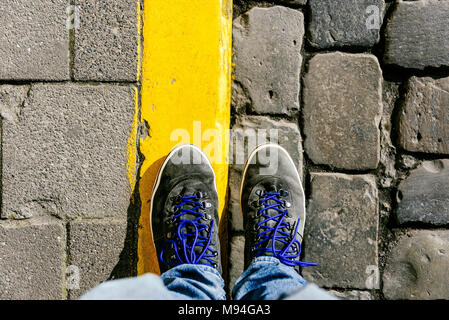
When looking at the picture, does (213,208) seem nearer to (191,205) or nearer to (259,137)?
(191,205)

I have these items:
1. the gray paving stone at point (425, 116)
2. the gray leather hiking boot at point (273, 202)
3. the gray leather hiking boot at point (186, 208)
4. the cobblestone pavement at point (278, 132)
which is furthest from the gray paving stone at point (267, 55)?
the gray paving stone at point (425, 116)

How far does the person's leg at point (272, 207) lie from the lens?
1.57 metres

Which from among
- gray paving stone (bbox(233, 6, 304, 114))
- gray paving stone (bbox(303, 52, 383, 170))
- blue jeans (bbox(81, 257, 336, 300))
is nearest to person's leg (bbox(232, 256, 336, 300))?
blue jeans (bbox(81, 257, 336, 300))

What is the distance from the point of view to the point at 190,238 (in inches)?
62.1

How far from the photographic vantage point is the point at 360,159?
1.67 meters

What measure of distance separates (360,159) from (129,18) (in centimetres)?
127

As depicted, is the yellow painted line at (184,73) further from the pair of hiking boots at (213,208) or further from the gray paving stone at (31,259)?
the gray paving stone at (31,259)

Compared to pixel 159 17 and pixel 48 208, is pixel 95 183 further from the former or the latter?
pixel 159 17

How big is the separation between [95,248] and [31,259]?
0.31 metres

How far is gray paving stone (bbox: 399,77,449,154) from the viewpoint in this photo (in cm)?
167

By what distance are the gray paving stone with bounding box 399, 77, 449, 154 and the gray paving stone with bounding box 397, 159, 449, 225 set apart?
95 millimetres

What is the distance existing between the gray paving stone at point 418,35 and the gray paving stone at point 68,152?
1293 millimetres

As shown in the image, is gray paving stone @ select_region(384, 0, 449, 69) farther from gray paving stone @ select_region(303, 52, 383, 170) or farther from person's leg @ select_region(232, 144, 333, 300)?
person's leg @ select_region(232, 144, 333, 300)
